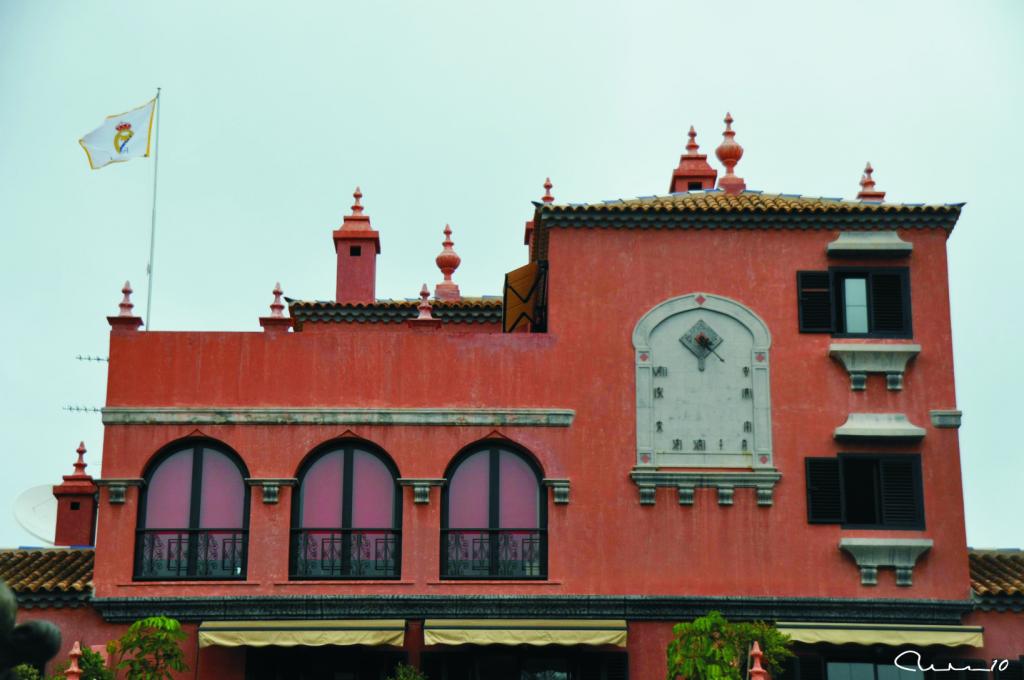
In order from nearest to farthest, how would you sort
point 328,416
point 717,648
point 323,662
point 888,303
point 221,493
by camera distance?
point 717,648
point 323,662
point 221,493
point 328,416
point 888,303

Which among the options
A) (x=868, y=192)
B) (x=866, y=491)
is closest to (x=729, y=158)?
(x=868, y=192)

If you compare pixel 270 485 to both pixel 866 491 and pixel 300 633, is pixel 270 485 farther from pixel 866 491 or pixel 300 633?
pixel 866 491

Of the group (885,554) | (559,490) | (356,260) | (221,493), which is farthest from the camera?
(356,260)

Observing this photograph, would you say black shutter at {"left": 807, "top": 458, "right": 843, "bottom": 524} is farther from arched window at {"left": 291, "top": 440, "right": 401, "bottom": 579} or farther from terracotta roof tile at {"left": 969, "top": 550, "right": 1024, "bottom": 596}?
arched window at {"left": 291, "top": 440, "right": 401, "bottom": 579}

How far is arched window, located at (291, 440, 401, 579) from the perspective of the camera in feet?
95.3

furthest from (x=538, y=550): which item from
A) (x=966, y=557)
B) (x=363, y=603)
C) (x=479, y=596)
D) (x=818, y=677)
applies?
(x=966, y=557)

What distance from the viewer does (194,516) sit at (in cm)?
2917

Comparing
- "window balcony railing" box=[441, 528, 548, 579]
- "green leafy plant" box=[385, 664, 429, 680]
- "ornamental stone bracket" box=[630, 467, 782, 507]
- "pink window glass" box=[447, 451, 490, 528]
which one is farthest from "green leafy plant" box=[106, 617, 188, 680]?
"ornamental stone bracket" box=[630, 467, 782, 507]

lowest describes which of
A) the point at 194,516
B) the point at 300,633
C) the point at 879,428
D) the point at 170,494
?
the point at 300,633

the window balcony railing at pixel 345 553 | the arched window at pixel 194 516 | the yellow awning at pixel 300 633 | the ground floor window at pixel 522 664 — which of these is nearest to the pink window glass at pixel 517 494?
the window balcony railing at pixel 345 553

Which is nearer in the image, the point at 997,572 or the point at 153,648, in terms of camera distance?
the point at 153,648

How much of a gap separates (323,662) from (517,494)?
4.49 metres

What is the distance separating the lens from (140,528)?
29078mm

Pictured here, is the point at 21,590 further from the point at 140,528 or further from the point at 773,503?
the point at 773,503
